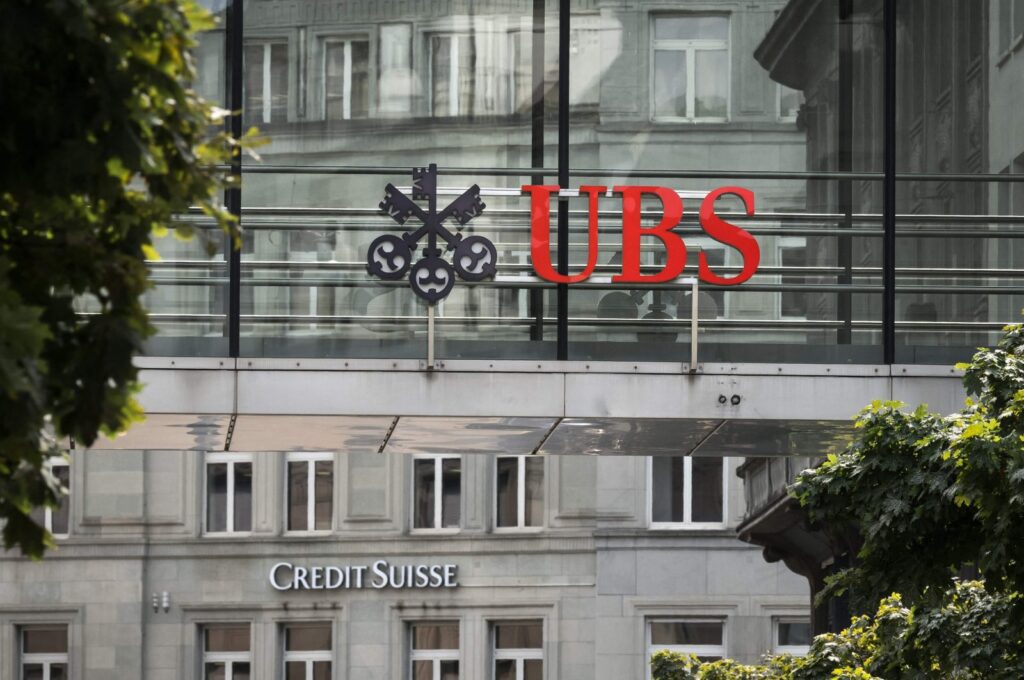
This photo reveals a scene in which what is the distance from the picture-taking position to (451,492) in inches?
2096

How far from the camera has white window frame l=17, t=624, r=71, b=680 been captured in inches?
2066

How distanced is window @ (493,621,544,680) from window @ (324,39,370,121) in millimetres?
33007

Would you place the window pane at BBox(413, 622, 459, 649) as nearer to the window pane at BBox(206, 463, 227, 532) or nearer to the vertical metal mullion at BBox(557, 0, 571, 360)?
the window pane at BBox(206, 463, 227, 532)

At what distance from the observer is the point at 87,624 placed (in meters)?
52.1

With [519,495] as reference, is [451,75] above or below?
above

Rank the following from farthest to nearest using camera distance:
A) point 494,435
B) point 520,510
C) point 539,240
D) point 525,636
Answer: point 520,510, point 525,636, point 494,435, point 539,240

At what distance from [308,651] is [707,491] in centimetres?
953

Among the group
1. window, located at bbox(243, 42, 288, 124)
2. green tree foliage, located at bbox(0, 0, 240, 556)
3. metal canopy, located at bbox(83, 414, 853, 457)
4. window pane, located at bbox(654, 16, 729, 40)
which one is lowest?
metal canopy, located at bbox(83, 414, 853, 457)

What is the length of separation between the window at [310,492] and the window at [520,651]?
4.61 m

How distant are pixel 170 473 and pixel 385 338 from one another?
112ft

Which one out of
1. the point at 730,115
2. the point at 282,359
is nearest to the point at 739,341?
the point at 730,115

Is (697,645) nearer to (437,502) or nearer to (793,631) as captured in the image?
(793,631)

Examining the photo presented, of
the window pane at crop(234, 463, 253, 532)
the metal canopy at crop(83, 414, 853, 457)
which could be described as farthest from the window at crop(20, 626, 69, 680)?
the metal canopy at crop(83, 414, 853, 457)

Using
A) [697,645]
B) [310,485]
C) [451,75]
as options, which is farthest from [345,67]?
[310,485]
